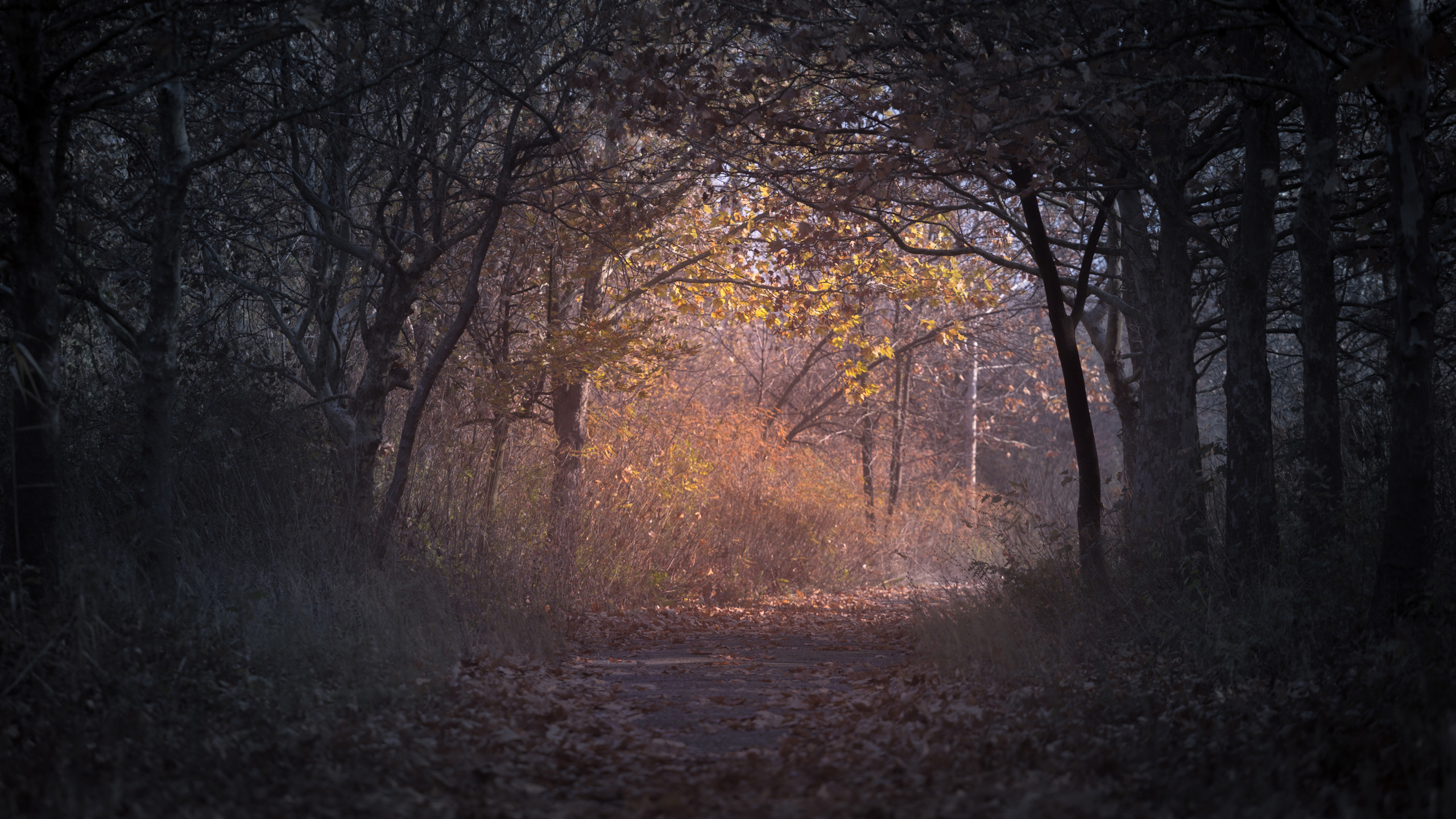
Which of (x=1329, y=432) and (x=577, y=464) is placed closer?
(x=1329, y=432)

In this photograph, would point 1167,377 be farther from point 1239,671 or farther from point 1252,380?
point 1239,671

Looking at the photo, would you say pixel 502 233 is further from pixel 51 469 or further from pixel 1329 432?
pixel 1329 432

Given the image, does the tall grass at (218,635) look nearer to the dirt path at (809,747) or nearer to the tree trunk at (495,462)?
the dirt path at (809,747)

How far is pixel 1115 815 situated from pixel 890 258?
453 inches

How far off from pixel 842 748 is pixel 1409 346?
407 cm

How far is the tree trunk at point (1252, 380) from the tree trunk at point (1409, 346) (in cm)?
170

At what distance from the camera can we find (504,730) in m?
5.43

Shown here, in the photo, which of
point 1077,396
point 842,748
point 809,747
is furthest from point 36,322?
point 1077,396

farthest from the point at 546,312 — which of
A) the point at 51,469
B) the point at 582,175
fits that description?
the point at 51,469

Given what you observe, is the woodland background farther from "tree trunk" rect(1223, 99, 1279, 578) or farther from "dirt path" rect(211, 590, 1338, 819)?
"dirt path" rect(211, 590, 1338, 819)

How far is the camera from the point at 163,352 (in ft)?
22.6

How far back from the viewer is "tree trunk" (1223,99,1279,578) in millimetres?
7711

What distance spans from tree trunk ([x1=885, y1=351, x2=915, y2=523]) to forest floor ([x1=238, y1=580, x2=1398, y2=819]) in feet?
55.4

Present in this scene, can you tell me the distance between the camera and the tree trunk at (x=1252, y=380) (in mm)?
7711
